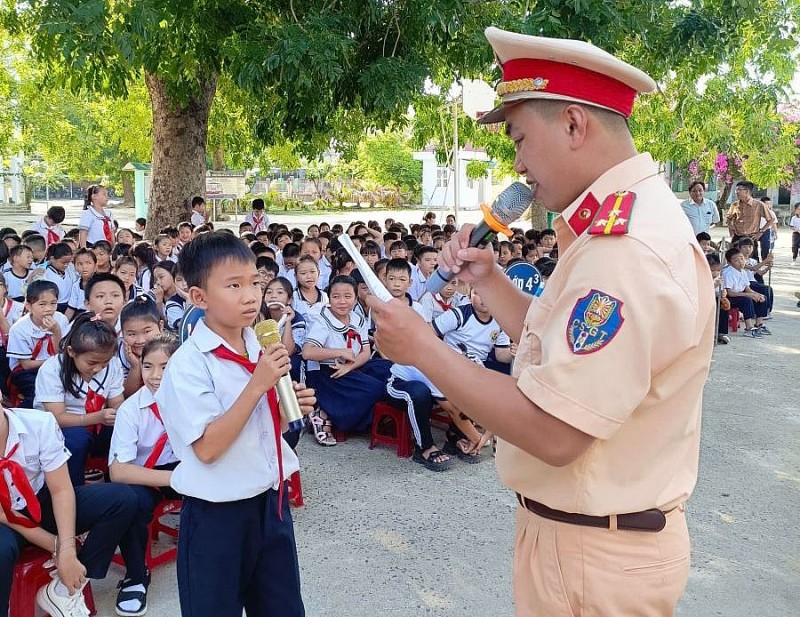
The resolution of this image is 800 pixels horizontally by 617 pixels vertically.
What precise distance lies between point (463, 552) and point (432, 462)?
3.60 ft

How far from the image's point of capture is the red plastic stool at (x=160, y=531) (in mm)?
3184

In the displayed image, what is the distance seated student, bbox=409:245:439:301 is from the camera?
6.89 metres

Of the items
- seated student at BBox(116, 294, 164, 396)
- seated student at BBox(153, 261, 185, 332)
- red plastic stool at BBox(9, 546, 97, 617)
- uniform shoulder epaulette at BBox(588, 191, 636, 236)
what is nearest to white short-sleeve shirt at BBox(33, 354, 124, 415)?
seated student at BBox(116, 294, 164, 396)

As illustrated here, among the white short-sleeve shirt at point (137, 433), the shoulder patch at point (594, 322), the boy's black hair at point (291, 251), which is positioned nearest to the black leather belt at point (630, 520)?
the shoulder patch at point (594, 322)

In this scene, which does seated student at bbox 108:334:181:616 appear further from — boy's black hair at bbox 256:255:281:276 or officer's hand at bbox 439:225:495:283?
boy's black hair at bbox 256:255:281:276

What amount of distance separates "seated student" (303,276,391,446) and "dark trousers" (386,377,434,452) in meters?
0.30

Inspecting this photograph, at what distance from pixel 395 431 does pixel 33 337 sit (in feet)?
7.59

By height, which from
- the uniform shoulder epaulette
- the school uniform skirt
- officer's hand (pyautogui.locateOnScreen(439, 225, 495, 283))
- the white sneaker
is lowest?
the white sneaker

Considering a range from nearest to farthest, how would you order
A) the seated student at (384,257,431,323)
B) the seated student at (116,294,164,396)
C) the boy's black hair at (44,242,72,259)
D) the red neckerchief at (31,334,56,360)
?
the seated student at (116,294,164,396) < the red neckerchief at (31,334,56,360) < the seated student at (384,257,431,323) < the boy's black hair at (44,242,72,259)

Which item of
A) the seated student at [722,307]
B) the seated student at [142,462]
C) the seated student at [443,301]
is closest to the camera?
the seated student at [142,462]

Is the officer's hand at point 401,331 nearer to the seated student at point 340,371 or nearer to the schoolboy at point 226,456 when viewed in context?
the schoolboy at point 226,456

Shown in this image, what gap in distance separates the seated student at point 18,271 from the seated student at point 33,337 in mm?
1681

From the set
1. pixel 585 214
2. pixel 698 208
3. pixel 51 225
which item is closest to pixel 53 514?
pixel 585 214

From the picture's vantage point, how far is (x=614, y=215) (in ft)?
4.22
